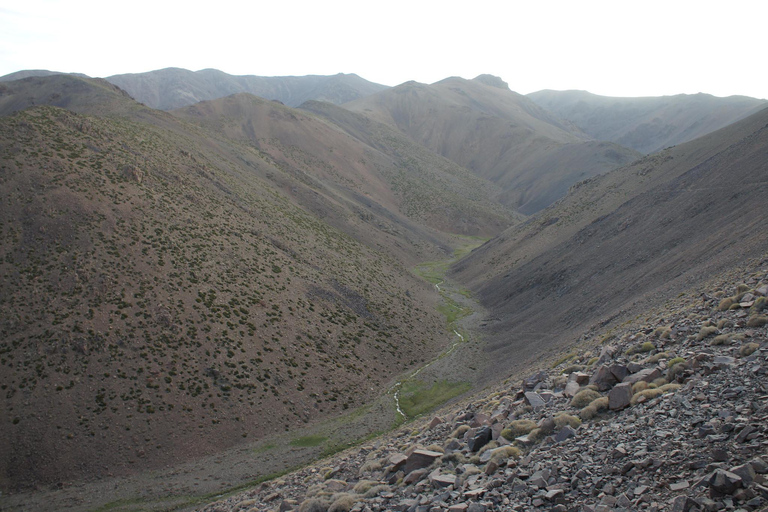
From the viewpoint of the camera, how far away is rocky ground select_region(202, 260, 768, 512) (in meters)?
9.24

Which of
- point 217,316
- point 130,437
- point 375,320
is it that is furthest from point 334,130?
point 130,437

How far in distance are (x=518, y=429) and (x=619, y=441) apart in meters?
3.63

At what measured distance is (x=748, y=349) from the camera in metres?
13.0

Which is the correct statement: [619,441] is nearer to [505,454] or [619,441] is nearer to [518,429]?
[505,454]

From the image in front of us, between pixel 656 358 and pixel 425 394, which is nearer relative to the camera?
pixel 656 358

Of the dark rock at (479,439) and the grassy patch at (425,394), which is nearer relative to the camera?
the dark rock at (479,439)

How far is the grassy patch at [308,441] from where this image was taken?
101 feet

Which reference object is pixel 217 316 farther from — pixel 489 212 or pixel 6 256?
pixel 489 212

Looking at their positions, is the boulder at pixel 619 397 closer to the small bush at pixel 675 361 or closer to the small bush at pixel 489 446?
the small bush at pixel 675 361

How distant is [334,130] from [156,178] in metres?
105

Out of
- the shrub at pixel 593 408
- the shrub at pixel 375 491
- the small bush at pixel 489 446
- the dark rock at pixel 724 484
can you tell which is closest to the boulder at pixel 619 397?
the shrub at pixel 593 408

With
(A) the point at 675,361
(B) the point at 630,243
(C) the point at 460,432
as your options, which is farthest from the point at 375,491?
(B) the point at 630,243

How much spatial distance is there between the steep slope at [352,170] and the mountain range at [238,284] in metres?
25.0

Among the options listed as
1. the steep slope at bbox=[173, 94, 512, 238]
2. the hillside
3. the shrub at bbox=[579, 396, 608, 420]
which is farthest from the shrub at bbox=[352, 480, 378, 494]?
the steep slope at bbox=[173, 94, 512, 238]
